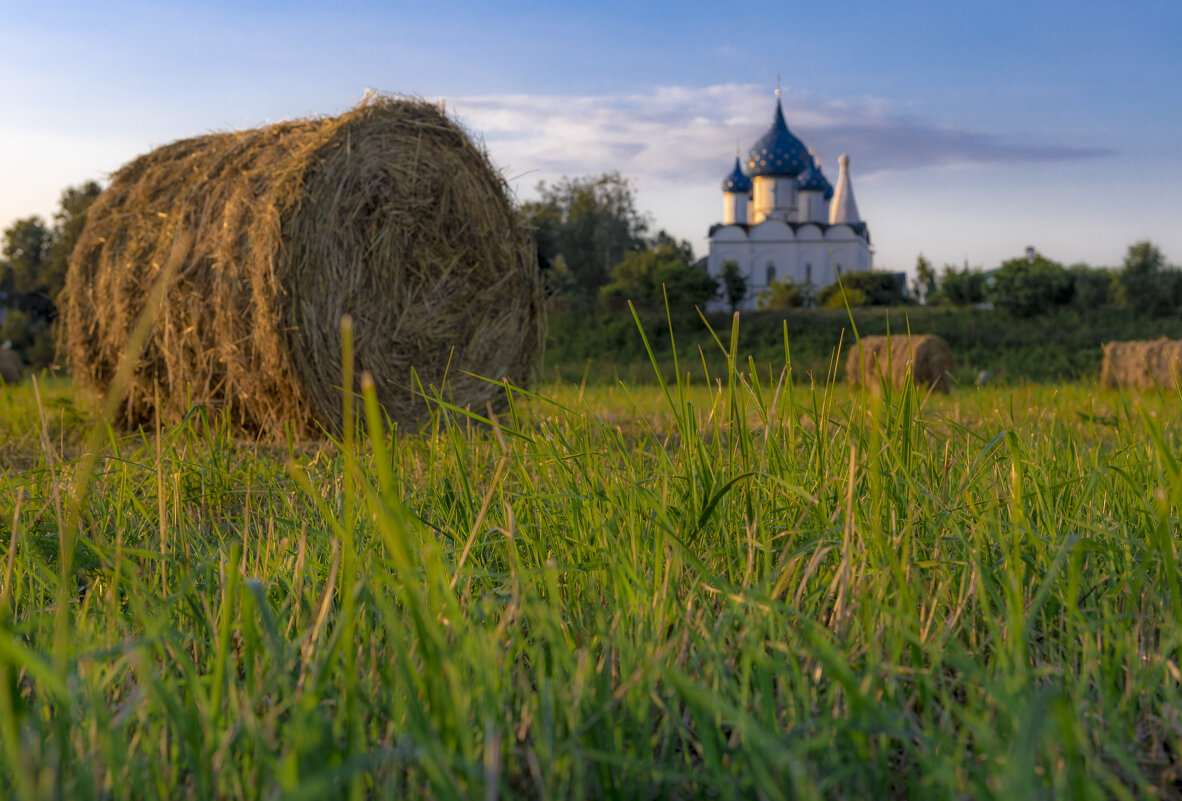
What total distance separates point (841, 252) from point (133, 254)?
6368cm

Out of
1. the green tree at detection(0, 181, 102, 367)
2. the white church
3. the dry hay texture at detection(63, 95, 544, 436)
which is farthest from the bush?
the dry hay texture at detection(63, 95, 544, 436)

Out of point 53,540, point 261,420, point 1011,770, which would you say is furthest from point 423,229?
point 1011,770

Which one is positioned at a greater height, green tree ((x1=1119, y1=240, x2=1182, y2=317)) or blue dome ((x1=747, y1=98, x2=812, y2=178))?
blue dome ((x1=747, y1=98, x2=812, y2=178))

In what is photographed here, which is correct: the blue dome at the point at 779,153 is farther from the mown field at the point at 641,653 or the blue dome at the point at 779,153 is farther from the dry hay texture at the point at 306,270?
the mown field at the point at 641,653

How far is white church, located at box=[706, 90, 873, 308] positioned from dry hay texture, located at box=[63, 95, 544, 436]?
56.4 meters

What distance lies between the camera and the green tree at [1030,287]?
27.9 metres

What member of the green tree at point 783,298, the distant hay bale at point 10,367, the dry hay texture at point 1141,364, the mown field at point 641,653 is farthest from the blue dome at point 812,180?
the mown field at point 641,653

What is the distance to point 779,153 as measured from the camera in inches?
2430

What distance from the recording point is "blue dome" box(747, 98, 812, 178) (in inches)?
2437

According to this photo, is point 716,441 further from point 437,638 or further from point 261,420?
point 261,420

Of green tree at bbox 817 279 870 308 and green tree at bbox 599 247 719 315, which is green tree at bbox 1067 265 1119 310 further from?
green tree at bbox 599 247 719 315

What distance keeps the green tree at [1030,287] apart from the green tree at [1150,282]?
2209 mm

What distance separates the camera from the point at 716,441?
175cm

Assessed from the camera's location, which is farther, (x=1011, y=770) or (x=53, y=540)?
(x=53, y=540)
